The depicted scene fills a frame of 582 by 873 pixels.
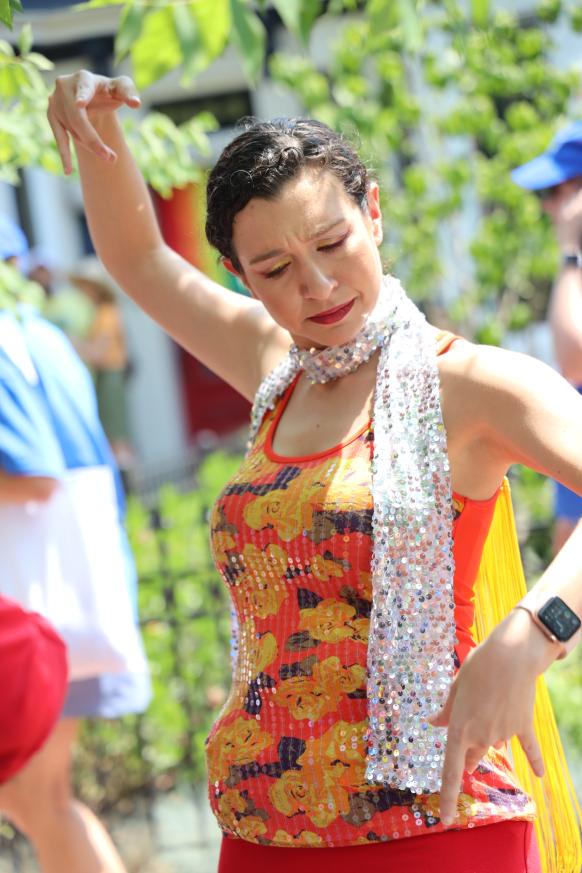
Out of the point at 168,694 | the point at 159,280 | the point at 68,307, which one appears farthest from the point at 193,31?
the point at 68,307

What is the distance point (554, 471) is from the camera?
5.72 feet

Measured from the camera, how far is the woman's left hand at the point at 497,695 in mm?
1573

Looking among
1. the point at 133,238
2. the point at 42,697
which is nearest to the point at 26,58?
the point at 133,238

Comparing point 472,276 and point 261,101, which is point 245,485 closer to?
point 472,276

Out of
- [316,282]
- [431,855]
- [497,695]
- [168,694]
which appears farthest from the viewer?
[168,694]

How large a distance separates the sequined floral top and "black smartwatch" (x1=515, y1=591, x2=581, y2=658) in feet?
1.05

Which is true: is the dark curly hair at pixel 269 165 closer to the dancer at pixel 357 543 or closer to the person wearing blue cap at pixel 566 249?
the dancer at pixel 357 543

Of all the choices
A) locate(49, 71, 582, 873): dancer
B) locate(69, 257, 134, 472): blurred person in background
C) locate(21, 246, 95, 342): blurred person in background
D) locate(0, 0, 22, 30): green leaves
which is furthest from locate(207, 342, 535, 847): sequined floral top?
locate(69, 257, 134, 472): blurred person in background

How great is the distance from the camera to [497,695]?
5.16ft

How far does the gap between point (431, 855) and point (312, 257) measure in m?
0.90

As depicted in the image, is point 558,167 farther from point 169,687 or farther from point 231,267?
point 169,687

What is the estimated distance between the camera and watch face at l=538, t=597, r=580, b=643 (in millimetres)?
1607

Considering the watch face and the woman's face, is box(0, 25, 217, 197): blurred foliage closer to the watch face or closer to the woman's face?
the woman's face

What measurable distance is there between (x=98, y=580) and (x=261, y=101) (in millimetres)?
9254
